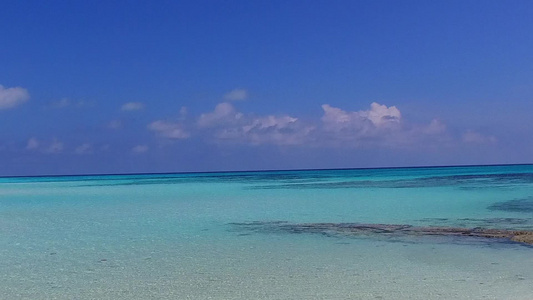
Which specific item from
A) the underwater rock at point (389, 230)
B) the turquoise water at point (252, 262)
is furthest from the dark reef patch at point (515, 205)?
the underwater rock at point (389, 230)

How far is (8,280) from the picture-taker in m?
9.08

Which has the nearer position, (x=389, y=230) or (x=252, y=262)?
(x=252, y=262)

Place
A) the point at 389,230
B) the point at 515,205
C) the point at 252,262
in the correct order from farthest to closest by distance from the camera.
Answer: the point at 515,205
the point at 389,230
the point at 252,262

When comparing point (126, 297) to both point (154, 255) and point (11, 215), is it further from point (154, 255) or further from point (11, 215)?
point (11, 215)

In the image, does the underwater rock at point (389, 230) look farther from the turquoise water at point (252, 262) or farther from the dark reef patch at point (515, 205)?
the dark reef patch at point (515, 205)

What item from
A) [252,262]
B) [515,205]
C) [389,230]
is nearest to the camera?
[252,262]

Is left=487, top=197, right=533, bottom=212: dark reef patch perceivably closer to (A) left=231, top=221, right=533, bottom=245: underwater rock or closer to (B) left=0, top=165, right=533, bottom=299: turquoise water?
(B) left=0, top=165, right=533, bottom=299: turquoise water

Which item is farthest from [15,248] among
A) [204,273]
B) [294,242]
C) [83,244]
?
[294,242]

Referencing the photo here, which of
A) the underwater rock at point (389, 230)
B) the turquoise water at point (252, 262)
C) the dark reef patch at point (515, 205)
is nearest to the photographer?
the turquoise water at point (252, 262)

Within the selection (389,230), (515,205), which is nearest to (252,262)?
(389,230)

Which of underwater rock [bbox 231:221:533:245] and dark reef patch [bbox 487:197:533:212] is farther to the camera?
dark reef patch [bbox 487:197:533:212]

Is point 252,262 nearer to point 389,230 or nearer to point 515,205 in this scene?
point 389,230

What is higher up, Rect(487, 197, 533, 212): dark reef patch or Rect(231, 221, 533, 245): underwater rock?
Rect(487, 197, 533, 212): dark reef patch

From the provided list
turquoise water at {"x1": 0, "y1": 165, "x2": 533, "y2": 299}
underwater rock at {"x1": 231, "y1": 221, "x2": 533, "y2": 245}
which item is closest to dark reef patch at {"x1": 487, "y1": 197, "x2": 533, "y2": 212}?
turquoise water at {"x1": 0, "y1": 165, "x2": 533, "y2": 299}
